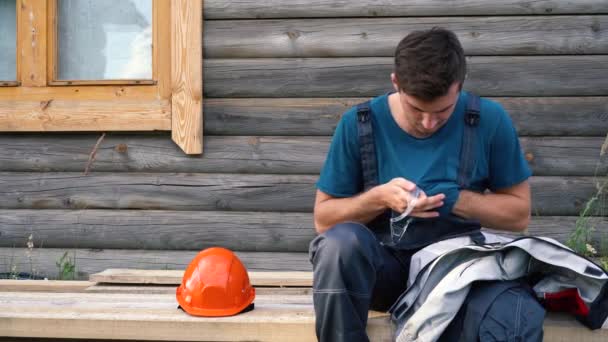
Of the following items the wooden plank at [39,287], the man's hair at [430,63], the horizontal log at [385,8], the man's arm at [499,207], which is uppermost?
the horizontal log at [385,8]

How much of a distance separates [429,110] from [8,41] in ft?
11.6

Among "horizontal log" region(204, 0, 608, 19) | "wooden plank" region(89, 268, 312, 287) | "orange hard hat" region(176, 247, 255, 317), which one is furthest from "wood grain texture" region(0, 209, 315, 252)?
"orange hard hat" region(176, 247, 255, 317)

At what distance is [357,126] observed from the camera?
2566 mm

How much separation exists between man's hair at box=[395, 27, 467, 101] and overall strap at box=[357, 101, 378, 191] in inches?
11.5

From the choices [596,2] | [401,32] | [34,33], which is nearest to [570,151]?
[596,2]

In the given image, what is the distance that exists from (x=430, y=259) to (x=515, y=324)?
1.21 feet

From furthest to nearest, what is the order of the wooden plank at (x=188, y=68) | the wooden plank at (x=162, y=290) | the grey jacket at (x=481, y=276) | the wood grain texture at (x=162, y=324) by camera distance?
the wooden plank at (x=188, y=68), the wooden plank at (x=162, y=290), the wood grain texture at (x=162, y=324), the grey jacket at (x=481, y=276)

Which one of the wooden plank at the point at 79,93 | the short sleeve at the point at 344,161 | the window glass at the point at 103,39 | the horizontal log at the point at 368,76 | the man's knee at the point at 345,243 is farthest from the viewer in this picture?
the window glass at the point at 103,39

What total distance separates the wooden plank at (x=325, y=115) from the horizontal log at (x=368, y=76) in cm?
5

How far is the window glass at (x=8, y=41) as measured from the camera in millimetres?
4766

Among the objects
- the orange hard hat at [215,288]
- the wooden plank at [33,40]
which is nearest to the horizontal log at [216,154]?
the wooden plank at [33,40]

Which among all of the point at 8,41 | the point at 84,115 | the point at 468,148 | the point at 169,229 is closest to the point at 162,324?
the point at 468,148

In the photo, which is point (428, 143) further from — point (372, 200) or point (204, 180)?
point (204, 180)

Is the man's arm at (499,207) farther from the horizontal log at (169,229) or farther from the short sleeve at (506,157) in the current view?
the horizontal log at (169,229)
